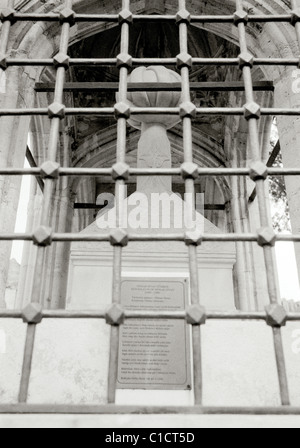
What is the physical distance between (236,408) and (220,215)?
8606 millimetres

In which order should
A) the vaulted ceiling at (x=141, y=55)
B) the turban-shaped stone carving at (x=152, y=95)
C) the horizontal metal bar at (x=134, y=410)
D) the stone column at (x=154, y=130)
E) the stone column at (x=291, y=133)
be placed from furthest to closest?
the vaulted ceiling at (x=141, y=55)
the stone column at (x=291, y=133)
the turban-shaped stone carving at (x=152, y=95)
the stone column at (x=154, y=130)
the horizontal metal bar at (x=134, y=410)

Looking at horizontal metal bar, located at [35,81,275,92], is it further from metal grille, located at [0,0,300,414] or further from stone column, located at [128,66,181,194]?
metal grille, located at [0,0,300,414]

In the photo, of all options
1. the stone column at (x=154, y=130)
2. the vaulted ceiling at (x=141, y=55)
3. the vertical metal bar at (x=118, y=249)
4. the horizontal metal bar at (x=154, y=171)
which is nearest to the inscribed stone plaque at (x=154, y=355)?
the vertical metal bar at (x=118, y=249)

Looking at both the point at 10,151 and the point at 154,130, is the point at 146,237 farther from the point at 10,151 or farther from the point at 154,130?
the point at 10,151

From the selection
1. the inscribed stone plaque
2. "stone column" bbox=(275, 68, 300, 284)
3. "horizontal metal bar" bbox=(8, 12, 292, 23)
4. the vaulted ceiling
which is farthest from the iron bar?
the vaulted ceiling

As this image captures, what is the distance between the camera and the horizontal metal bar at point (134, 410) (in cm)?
120

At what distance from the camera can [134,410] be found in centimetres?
120

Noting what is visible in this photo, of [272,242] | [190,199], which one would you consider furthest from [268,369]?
[190,199]

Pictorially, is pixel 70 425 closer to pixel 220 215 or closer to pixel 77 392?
pixel 77 392

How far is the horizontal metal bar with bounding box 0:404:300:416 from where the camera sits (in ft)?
3.93

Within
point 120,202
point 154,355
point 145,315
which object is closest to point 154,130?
point 120,202

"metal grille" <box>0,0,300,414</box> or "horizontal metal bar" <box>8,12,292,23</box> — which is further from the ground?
"horizontal metal bar" <box>8,12,292,23</box>

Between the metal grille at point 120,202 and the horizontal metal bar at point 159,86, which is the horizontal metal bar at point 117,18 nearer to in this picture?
the metal grille at point 120,202

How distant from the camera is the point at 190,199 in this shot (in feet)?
5.75
